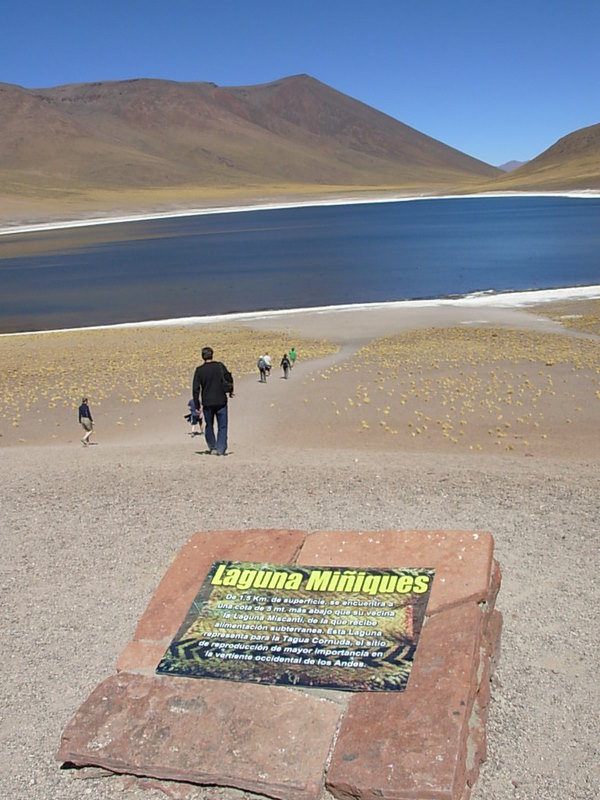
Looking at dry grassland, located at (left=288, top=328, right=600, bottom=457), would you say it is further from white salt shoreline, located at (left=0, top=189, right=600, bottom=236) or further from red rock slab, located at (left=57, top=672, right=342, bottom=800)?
white salt shoreline, located at (left=0, top=189, right=600, bottom=236)

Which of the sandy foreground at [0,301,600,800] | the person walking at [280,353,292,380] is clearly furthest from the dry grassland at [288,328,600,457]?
the person walking at [280,353,292,380]

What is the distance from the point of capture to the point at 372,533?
7211 millimetres

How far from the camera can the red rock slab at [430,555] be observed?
20.4ft

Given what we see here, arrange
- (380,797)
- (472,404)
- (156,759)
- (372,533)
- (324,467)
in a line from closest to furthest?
(380,797), (156,759), (372,533), (324,467), (472,404)

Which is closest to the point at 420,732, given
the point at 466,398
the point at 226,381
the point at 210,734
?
the point at 210,734

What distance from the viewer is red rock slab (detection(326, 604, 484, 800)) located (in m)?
4.81

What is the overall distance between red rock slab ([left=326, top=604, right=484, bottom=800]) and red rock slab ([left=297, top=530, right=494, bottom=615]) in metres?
0.40

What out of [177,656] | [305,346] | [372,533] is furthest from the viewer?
[305,346]

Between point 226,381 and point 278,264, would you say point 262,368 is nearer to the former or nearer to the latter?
point 226,381

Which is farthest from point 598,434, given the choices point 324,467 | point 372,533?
point 372,533

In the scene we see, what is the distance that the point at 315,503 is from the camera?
9.80m

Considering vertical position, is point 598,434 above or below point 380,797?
below

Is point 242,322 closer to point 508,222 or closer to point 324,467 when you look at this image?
point 324,467

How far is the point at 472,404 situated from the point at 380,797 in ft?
49.8
